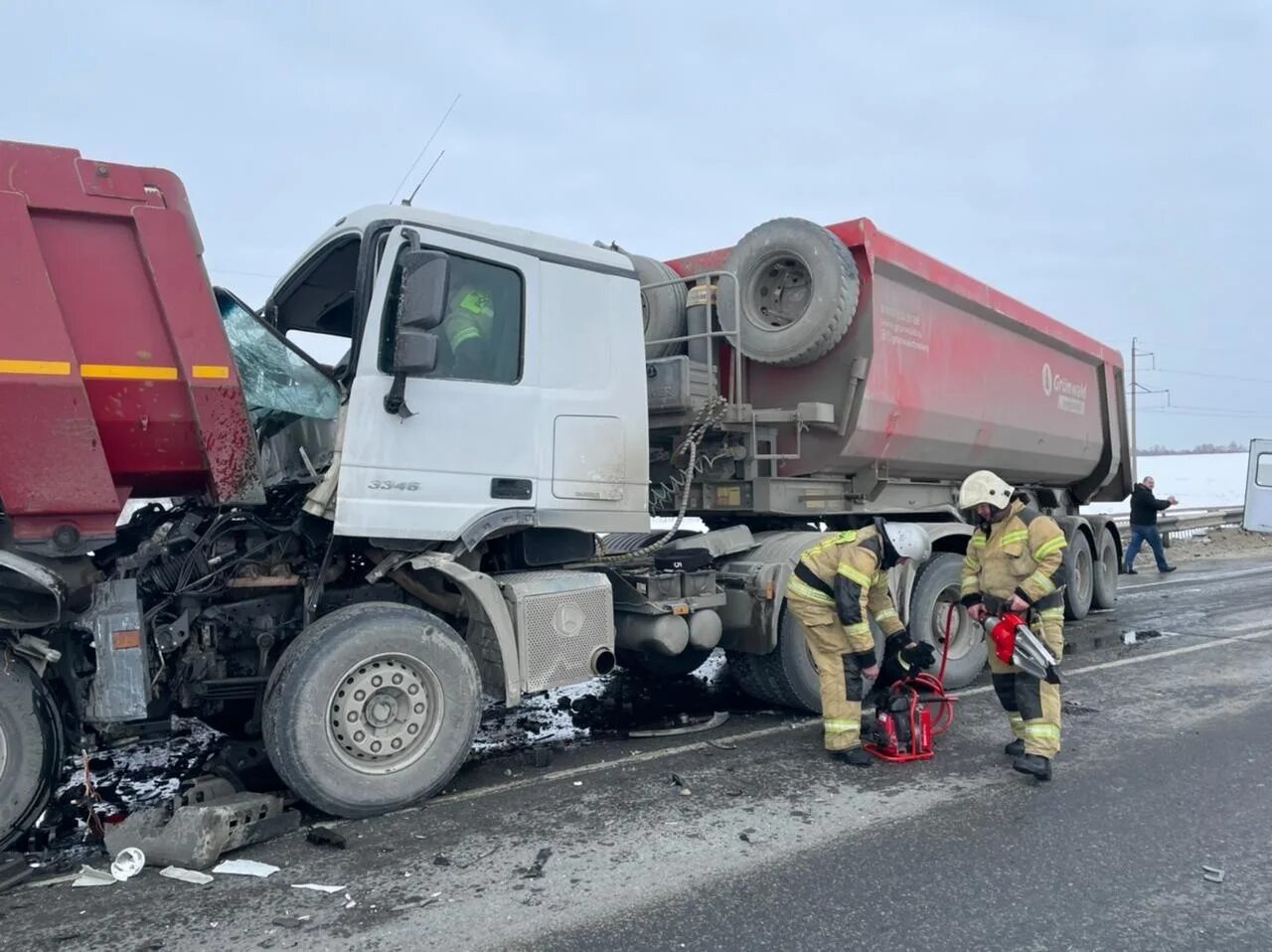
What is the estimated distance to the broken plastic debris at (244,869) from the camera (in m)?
3.59

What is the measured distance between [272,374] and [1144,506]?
1325 cm

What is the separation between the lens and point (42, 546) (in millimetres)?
3602

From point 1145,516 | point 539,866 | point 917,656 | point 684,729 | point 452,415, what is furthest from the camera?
point 1145,516

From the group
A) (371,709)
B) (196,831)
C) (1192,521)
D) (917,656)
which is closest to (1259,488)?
(1192,521)

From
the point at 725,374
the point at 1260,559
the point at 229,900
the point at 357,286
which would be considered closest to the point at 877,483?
the point at 725,374

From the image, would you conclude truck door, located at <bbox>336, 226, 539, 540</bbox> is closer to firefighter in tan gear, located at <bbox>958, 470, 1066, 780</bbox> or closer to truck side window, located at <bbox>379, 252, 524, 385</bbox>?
truck side window, located at <bbox>379, 252, 524, 385</bbox>

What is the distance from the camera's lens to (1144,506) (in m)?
13.9

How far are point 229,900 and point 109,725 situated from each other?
38.5 inches

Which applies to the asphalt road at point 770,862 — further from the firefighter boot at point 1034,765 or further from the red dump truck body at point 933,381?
the red dump truck body at point 933,381

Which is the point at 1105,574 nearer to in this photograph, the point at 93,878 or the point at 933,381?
the point at 933,381

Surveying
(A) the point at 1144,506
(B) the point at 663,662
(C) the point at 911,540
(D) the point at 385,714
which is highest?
(A) the point at 1144,506

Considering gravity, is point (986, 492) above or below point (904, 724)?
above

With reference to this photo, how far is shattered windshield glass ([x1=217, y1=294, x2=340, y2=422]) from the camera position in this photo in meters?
4.25

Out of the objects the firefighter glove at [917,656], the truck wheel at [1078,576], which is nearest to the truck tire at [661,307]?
the firefighter glove at [917,656]
